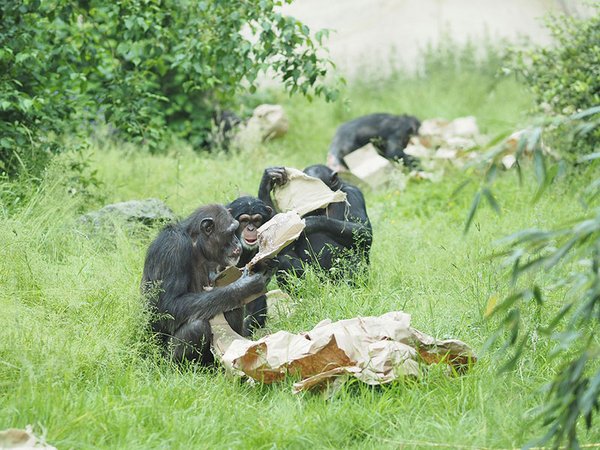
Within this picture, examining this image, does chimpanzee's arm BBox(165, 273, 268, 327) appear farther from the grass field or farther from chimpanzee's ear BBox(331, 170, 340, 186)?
chimpanzee's ear BBox(331, 170, 340, 186)

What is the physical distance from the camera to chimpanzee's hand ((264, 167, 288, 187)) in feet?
22.2

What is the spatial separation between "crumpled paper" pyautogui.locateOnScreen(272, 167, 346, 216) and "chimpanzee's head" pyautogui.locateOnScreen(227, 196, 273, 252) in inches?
20.1

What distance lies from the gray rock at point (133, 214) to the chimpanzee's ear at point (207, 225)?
4.95ft

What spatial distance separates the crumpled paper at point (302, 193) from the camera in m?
6.80

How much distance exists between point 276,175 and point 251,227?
678 millimetres

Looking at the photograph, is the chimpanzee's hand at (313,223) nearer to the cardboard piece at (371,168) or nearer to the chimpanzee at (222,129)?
the cardboard piece at (371,168)

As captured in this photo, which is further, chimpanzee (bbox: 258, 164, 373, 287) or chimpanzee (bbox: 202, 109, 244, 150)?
chimpanzee (bbox: 202, 109, 244, 150)

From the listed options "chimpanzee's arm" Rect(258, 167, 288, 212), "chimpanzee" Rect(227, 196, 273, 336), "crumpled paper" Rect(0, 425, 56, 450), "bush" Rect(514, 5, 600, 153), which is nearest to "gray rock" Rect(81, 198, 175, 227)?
"chimpanzee's arm" Rect(258, 167, 288, 212)

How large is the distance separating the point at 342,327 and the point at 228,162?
549 centimetres

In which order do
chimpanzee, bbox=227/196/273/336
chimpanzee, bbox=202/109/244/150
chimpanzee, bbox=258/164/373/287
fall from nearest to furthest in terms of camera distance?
1. chimpanzee, bbox=227/196/273/336
2. chimpanzee, bbox=258/164/373/287
3. chimpanzee, bbox=202/109/244/150

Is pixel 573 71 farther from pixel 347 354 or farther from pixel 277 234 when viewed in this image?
pixel 347 354

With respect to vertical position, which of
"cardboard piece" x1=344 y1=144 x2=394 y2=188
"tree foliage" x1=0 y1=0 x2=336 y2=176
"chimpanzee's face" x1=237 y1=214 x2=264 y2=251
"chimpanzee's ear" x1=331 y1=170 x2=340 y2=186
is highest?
"tree foliage" x1=0 y1=0 x2=336 y2=176

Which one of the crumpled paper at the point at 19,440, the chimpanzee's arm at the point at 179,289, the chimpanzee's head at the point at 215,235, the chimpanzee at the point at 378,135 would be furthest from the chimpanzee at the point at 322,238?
the chimpanzee at the point at 378,135

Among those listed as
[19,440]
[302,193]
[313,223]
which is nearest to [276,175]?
Answer: [302,193]
